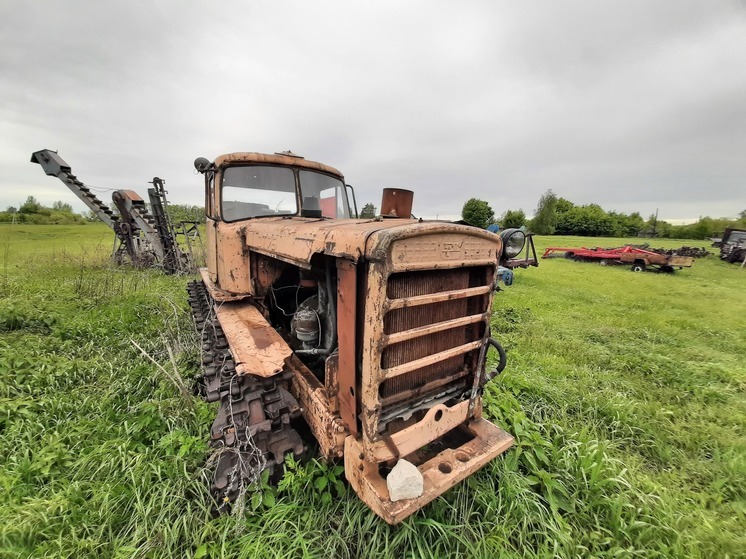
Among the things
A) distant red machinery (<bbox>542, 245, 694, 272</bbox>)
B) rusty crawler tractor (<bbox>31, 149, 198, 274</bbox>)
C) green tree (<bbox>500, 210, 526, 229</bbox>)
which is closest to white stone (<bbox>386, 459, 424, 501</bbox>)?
rusty crawler tractor (<bbox>31, 149, 198, 274</bbox>)

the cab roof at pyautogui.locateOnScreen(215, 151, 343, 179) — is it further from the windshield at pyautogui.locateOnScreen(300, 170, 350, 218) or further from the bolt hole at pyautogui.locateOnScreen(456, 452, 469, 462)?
the bolt hole at pyautogui.locateOnScreen(456, 452, 469, 462)

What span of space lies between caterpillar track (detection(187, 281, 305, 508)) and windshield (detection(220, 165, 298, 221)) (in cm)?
198

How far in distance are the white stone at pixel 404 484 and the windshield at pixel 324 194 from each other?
3.06 m

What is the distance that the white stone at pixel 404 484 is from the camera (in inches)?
66.5

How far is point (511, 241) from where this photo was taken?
7.97 feet

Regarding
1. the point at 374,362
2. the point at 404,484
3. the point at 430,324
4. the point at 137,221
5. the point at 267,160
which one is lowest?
the point at 404,484

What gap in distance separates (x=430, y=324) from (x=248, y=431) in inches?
58.5

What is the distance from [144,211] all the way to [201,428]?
12.2m

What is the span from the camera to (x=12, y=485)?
2.17 meters

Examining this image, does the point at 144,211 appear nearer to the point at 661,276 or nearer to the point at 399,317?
the point at 399,317

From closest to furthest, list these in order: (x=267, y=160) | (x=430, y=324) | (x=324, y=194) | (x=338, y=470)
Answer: (x=430, y=324), (x=338, y=470), (x=267, y=160), (x=324, y=194)

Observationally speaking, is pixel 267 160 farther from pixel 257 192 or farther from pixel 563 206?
pixel 563 206

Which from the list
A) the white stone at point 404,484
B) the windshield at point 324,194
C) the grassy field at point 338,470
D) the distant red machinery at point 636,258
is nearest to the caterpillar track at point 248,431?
the grassy field at point 338,470

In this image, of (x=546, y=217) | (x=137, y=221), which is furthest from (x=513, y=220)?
(x=137, y=221)
